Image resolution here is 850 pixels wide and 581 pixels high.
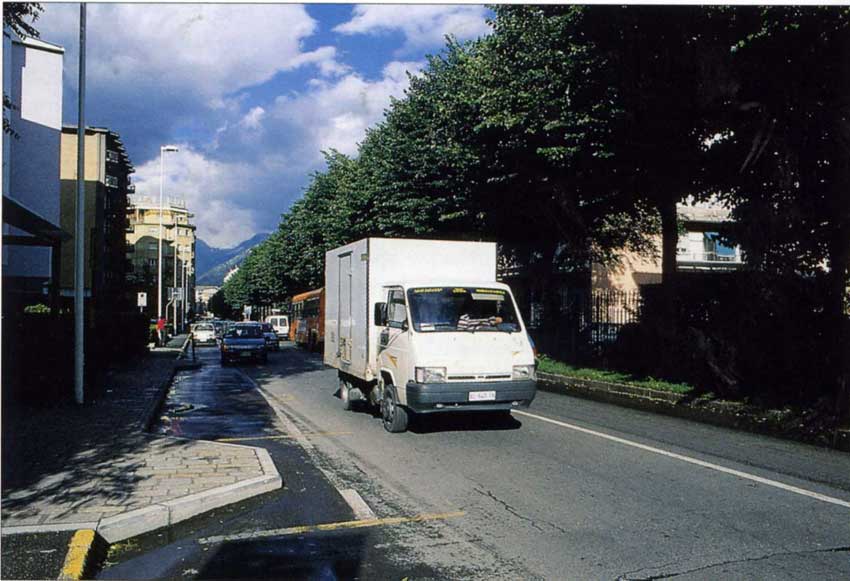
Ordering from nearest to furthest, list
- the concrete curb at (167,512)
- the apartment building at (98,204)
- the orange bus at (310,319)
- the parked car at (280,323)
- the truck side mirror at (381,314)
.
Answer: the concrete curb at (167,512) → the truck side mirror at (381,314) → the orange bus at (310,319) → the apartment building at (98,204) → the parked car at (280,323)

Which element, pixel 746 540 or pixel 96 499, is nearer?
pixel 746 540

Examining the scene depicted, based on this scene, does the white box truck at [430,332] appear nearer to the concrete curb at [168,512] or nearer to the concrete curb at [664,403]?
the concrete curb at [168,512]

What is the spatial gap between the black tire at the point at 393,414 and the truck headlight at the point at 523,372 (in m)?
1.69

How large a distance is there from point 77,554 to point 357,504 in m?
2.46

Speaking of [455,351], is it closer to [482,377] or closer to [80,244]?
[482,377]

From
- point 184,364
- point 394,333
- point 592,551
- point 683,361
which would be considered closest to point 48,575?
point 592,551

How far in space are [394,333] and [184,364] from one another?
20.0 meters

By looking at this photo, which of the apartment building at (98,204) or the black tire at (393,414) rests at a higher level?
the apartment building at (98,204)

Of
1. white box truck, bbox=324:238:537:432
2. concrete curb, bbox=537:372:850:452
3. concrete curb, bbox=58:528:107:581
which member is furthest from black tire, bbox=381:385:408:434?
concrete curb, bbox=58:528:107:581

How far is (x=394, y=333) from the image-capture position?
36.2 ft

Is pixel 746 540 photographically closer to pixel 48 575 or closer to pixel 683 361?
pixel 48 575

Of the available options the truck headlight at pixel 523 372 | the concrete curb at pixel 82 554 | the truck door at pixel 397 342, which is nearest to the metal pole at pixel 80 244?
the truck door at pixel 397 342

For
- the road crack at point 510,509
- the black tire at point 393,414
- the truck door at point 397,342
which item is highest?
the truck door at point 397,342

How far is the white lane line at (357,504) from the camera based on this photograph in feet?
20.8
